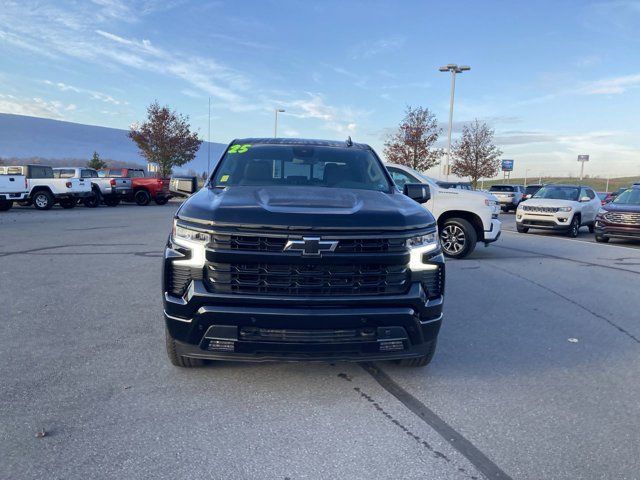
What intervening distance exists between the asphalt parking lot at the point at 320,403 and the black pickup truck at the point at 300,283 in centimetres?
40

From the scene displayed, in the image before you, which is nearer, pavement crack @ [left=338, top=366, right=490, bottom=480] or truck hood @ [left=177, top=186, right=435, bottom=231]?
pavement crack @ [left=338, top=366, right=490, bottom=480]

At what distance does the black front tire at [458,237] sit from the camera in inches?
393

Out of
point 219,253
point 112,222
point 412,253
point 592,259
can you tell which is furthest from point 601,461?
point 112,222

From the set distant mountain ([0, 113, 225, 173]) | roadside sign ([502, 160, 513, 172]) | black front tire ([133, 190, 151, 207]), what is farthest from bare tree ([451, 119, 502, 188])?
distant mountain ([0, 113, 225, 173])

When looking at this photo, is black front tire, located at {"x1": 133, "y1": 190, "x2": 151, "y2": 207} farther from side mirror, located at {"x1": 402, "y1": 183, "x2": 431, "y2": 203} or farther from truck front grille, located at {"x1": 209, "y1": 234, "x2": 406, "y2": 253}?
truck front grille, located at {"x1": 209, "y1": 234, "x2": 406, "y2": 253}

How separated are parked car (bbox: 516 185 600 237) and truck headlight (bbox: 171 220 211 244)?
48.4ft

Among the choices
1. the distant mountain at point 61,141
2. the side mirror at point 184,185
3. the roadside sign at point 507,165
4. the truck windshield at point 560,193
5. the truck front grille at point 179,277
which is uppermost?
the distant mountain at point 61,141

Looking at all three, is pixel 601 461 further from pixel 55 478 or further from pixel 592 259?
pixel 592 259

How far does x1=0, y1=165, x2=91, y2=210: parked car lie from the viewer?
21.4 meters

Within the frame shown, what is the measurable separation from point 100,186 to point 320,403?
84.2 feet

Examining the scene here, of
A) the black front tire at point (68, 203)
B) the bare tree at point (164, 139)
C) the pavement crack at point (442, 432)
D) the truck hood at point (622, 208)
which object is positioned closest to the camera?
the pavement crack at point (442, 432)

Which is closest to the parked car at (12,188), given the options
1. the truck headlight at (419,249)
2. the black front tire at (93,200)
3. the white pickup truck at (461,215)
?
the black front tire at (93,200)

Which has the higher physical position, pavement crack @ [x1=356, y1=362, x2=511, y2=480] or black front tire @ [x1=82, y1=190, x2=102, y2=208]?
black front tire @ [x1=82, y1=190, x2=102, y2=208]

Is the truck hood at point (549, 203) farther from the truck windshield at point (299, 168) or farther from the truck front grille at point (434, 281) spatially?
the truck front grille at point (434, 281)
